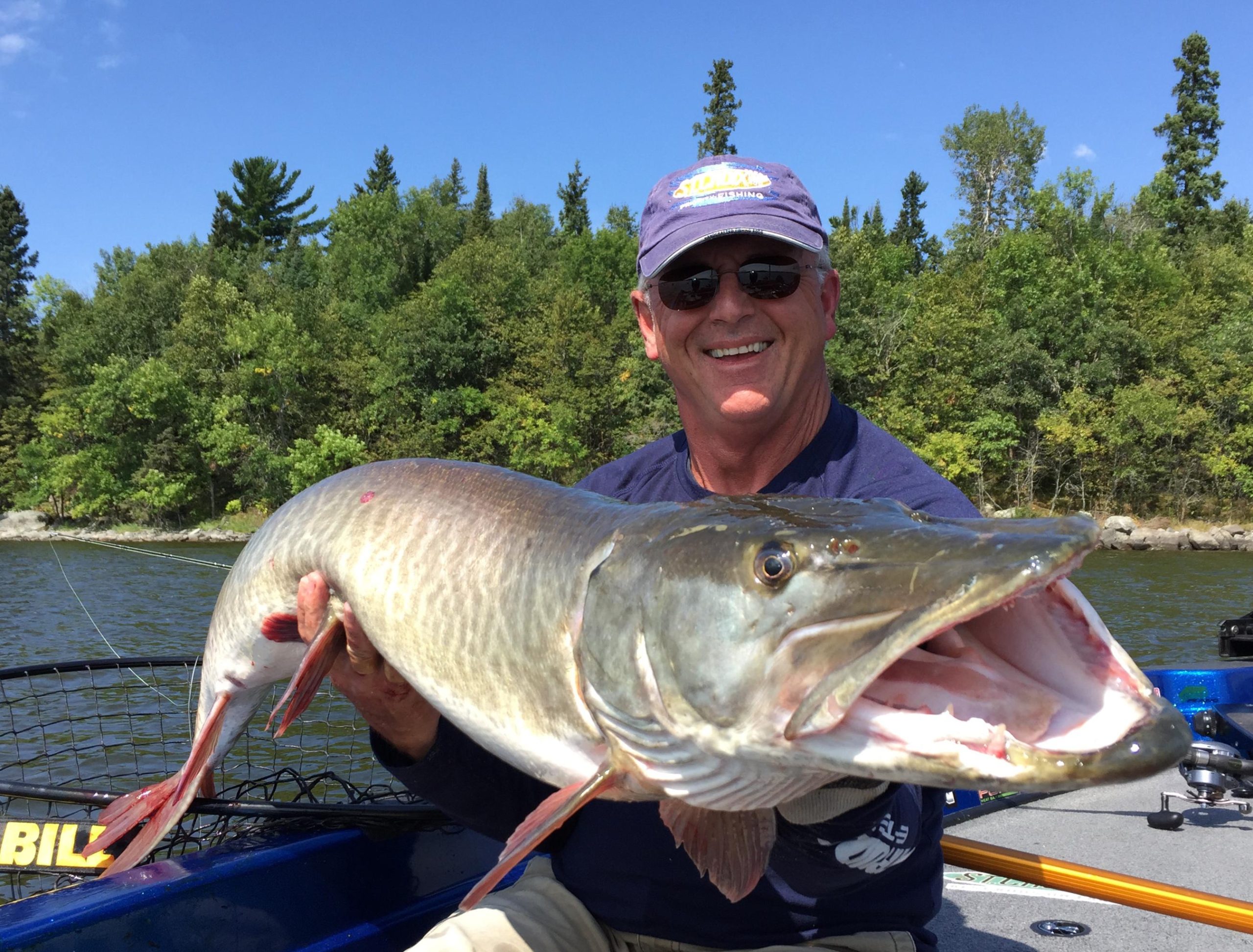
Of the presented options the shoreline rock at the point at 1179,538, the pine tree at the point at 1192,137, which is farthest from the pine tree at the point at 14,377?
the pine tree at the point at 1192,137

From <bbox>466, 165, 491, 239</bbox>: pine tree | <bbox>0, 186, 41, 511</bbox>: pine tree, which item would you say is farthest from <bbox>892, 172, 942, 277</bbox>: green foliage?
<bbox>0, 186, 41, 511</bbox>: pine tree

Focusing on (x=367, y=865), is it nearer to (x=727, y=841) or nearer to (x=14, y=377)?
(x=727, y=841)

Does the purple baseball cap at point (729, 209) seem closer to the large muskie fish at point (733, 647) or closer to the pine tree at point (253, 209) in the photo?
the large muskie fish at point (733, 647)

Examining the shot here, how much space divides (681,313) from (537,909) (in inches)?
57.1

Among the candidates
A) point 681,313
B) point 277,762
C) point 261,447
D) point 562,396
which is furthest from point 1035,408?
point 681,313

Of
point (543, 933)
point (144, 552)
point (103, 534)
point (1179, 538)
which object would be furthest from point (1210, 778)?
point (103, 534)

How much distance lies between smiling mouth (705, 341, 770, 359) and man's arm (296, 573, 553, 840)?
1083 millimetres

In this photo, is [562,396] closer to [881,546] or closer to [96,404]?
[96,404]

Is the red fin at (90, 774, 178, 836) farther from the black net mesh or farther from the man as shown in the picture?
the man

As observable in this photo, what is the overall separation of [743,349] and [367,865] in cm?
160

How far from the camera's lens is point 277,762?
6.57 metres

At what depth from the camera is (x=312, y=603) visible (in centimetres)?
214

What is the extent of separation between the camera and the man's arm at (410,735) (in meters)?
2.13

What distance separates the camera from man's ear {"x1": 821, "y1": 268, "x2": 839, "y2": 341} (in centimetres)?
251
